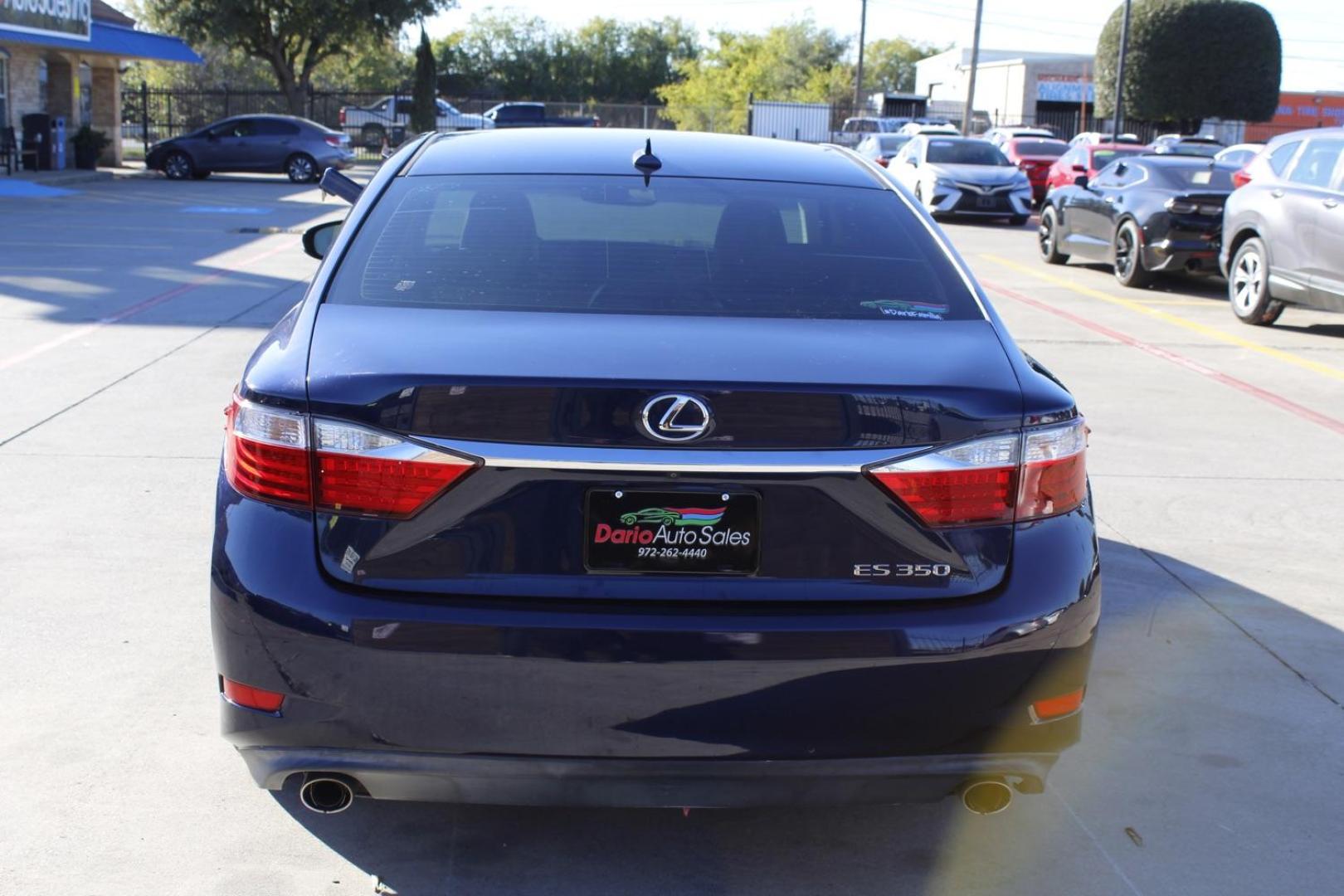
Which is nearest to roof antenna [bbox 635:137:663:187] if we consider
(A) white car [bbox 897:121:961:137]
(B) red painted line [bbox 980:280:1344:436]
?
(B) red painted line [bbox 980:280:1344:436]

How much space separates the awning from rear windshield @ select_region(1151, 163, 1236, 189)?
2088cm

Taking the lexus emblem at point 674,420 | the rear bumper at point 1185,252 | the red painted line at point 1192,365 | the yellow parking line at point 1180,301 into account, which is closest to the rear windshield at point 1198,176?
the rear bumper at point 1185,252

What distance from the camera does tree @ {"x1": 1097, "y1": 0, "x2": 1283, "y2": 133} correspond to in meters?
50.3

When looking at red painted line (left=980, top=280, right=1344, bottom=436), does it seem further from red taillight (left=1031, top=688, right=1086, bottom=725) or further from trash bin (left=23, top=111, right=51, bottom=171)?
trash bin (left=23, top=111, right=51, bottom=171)

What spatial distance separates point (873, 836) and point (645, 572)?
120 centimetres

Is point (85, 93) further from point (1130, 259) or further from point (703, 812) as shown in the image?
point (703, 812)

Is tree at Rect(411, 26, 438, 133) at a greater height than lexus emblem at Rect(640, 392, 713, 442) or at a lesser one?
greater

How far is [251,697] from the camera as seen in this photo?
10.0ft

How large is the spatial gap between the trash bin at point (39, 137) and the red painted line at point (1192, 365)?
22.8 metres

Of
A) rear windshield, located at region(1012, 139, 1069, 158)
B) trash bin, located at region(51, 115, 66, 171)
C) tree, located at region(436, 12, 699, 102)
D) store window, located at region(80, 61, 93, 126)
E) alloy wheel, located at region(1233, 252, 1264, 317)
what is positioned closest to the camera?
alloy wheel, located at region(1233, 252, 1264, 317)

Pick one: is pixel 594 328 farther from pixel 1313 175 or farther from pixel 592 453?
pixel 1313 175

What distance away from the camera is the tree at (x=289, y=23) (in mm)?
43406

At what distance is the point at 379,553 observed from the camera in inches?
116

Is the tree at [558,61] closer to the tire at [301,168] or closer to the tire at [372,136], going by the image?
the tire at [372,136]
